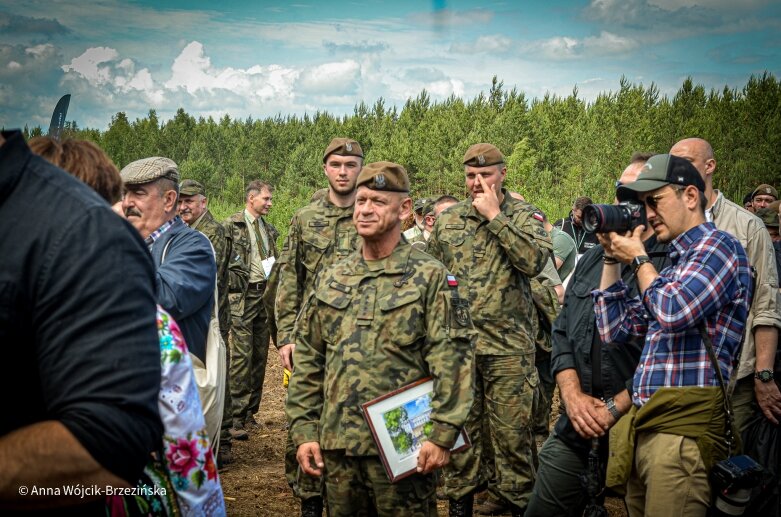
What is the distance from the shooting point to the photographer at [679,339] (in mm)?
3244

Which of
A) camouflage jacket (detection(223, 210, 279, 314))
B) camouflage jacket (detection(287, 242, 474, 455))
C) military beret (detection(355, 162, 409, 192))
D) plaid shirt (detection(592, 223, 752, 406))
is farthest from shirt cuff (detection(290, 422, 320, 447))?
camouflage jacket (detection(223, 210, 279, 314))

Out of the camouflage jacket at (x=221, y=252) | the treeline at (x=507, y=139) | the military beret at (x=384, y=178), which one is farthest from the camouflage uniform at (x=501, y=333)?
the treeline at (x=507, y=139)

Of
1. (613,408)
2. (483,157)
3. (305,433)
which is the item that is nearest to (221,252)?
(483,157)

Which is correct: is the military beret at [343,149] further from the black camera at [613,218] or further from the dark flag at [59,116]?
the black camera at [613,218]

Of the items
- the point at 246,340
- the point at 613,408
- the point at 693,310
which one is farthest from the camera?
the point at 246,340

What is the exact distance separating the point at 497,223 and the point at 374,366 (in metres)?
2.17

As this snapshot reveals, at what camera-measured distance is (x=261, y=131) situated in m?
49.9

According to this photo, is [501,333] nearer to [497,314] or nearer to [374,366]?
[497,314]

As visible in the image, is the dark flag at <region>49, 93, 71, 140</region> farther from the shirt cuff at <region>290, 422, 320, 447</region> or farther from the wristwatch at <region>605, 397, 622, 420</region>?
the wristwatch at <region>605, 397, 622, 420</region>

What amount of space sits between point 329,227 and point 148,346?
4.16 metres

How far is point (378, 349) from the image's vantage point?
11.8 feet

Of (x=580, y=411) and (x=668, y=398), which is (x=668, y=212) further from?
(x=580, y=411)

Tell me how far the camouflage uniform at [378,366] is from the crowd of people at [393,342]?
0.4 inches

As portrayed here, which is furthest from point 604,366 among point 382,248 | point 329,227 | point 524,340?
point 329,227
